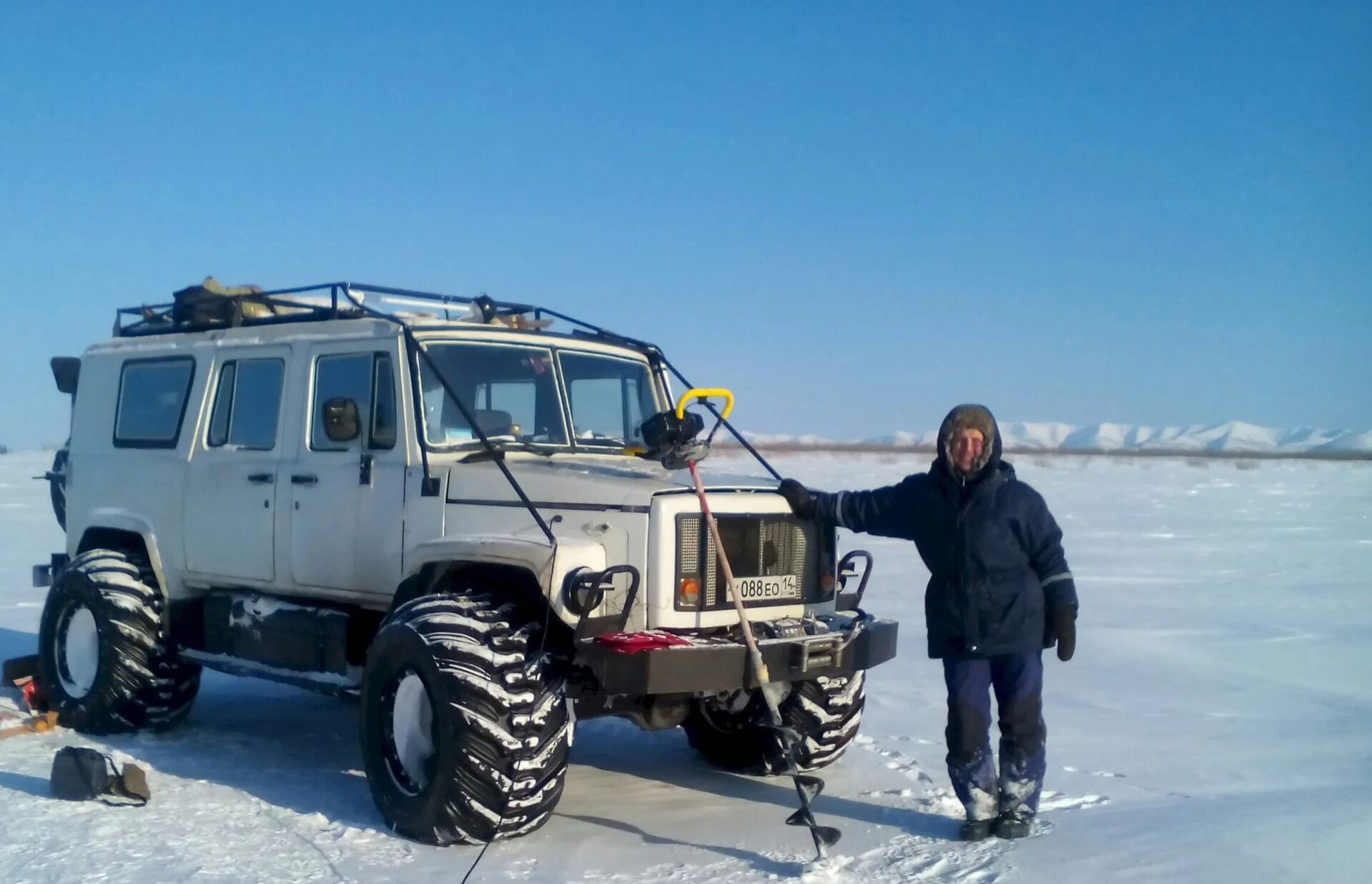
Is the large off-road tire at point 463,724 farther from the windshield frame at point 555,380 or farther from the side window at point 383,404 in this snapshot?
the side window at point 383,404

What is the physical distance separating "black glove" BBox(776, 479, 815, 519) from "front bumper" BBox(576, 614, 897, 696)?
57cm

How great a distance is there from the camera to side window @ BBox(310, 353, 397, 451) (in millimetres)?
5984

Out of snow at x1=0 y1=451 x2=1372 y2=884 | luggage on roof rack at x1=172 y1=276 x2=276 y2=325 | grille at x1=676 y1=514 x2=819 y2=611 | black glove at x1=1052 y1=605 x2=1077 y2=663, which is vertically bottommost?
snow at x1=0 y1=451 x2=1372 y2=884

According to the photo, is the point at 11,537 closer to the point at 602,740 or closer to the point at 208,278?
the point at 208,278

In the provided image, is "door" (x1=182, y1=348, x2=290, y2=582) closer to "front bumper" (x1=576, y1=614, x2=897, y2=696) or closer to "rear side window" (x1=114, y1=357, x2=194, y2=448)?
"rear side window" (x1=114, y1=357, x2=194, y2=448)

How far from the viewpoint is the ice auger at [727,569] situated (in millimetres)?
4934

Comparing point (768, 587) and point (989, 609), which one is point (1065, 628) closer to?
point (989, 609)

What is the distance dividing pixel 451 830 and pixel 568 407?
2342mm

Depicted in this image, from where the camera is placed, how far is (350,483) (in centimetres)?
605

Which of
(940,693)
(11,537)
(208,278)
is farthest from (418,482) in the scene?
(11,537)

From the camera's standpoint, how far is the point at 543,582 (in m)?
5.00

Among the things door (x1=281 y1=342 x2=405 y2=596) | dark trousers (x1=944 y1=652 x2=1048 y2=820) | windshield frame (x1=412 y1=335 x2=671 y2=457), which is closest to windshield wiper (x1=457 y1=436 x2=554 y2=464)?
windshield frame (x1=412 y1=335 x2=671 y2=457)

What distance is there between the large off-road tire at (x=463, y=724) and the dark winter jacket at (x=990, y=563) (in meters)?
1.75

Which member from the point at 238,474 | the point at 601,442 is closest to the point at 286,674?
the point at 238,474
